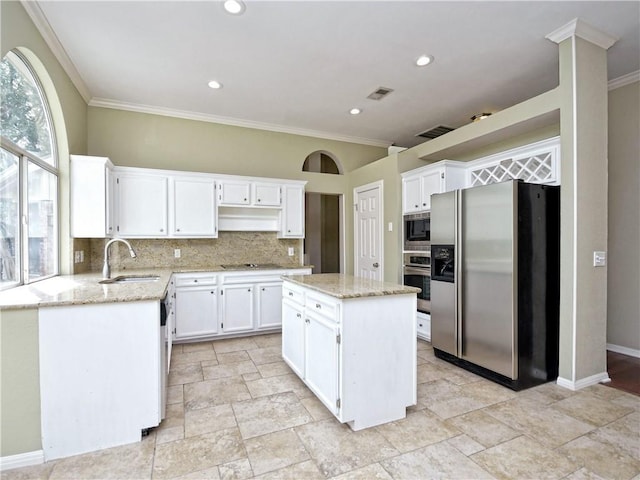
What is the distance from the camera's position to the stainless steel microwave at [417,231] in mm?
3928

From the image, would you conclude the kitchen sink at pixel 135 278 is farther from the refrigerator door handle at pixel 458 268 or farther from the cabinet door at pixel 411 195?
the cabinet door at pixel 411 195

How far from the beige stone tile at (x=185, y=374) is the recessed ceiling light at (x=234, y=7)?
3003 mm

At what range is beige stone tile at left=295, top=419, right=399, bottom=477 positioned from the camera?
180 cm

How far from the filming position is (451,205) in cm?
321

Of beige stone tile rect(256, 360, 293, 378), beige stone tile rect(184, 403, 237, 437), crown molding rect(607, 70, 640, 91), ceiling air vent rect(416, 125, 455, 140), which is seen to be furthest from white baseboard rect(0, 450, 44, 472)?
crown molding rect(607, 70, 640, 91)

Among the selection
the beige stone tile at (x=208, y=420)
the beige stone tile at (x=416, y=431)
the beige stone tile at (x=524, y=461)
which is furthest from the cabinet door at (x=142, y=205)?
the beige stone tile at (x=524, y=461)

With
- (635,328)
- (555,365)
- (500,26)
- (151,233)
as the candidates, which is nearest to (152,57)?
(151,233)

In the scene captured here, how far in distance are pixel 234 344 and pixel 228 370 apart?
2.68ft

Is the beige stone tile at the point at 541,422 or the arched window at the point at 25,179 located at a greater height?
the arched window at the point at 25,179

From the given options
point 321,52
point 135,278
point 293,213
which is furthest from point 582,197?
point 135,278

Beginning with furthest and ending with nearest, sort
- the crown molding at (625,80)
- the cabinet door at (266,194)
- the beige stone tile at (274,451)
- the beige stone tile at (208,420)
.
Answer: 1. the cabinet door at (266,194)
2. the crown molding at (625,80)
3. the beige stone tile at (208,420)
4. the beige stone tile at (274,451)

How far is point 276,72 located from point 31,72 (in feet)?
6.84

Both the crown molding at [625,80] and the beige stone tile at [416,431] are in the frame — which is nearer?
the beige stone tile at [416,431]

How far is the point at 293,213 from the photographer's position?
15.3ft
